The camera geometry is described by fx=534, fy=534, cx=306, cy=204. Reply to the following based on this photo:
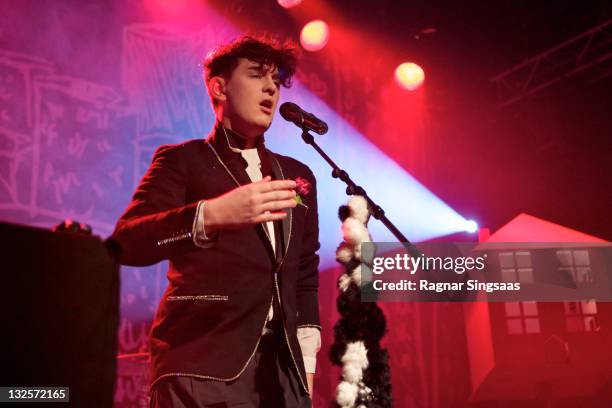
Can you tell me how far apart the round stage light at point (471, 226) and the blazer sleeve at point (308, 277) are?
5.34 m

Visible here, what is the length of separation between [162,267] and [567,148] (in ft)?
17.8

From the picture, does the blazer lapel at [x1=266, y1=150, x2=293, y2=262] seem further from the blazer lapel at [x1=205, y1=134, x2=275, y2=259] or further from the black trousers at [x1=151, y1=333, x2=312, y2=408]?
the black trousers at [x1=151, y1=333, x2=312, y2=408]

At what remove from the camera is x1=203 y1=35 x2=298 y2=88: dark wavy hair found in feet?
7.02

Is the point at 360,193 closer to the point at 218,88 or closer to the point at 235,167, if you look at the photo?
the point at 235,167

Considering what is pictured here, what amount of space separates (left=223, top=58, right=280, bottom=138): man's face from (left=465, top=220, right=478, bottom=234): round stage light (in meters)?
5.50

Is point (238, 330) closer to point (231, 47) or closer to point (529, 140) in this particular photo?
point (231, 47)

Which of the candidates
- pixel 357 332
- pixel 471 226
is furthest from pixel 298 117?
pixel 471 226

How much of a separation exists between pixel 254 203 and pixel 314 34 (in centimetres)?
501

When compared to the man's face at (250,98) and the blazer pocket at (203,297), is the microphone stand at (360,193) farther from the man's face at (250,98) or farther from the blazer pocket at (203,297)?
the blazer pocket at (203,297)

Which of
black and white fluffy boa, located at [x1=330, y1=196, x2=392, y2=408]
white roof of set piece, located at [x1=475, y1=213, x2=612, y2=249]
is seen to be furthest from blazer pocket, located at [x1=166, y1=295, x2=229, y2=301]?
white roof of set piece, located at [x1=475, y1=213, x2=612, y2=249]

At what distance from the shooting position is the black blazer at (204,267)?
148 centimetres

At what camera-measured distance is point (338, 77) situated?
639 cm

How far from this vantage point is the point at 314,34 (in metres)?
5.95

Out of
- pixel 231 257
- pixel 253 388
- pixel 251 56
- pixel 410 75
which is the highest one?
pixel 410 75
